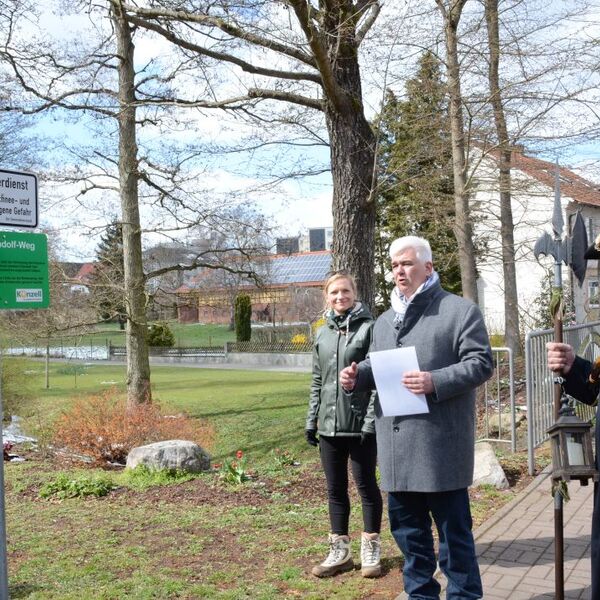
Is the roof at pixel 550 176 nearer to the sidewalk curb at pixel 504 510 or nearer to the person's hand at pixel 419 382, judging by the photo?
the sidewalk curb at pixel 504 510

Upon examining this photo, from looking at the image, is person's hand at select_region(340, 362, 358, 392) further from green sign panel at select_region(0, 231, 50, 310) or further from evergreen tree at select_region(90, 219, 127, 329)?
evergreen tree at select_region(90, 219, 127, 329)

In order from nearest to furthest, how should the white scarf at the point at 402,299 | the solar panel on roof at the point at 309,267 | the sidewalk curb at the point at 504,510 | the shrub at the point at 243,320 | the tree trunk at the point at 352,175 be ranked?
the white scarf at the point at 402,299 → the sidewalk curb at the point at 504,510 → the tree trunk at the point at 352,175 → the shrub at the point at 243,320 → the solar panel on roof at the point at 309,267

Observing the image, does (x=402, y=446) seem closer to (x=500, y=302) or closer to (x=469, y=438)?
(x=469, y=438)

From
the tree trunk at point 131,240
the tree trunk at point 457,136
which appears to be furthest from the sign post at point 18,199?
the tree trunk at point 131,240

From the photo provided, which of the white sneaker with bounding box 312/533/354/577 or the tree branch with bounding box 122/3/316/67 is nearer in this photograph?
the white sneaker with bounding box 312/533/354/577

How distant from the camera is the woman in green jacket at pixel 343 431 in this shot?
4793 millimetres

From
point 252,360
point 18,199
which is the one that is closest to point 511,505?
point 18,199

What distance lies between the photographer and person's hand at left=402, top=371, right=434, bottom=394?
3624 millimetres

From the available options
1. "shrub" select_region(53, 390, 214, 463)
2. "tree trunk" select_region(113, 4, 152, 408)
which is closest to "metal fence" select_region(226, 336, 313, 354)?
"tree trunk" select_region(113, 4, 152, 408)

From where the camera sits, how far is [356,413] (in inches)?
186

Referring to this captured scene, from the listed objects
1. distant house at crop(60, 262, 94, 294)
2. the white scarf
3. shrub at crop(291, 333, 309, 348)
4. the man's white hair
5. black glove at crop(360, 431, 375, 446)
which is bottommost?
shrub at crop(291, 333, 309, 348)

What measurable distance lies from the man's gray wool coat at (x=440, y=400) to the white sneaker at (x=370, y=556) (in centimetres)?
114

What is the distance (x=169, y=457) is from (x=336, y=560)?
403cm

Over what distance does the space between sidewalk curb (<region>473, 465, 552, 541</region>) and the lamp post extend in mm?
1746
